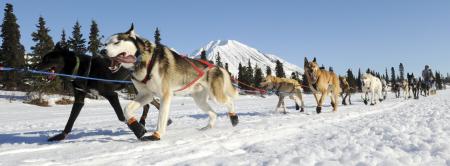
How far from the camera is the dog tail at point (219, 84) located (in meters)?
6.51

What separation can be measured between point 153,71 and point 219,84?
156 centimetres

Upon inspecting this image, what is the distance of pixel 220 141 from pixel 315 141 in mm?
1249

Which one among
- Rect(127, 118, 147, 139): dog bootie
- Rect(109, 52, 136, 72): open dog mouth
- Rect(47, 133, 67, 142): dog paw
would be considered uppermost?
Rect(109, 52, 136, 72): open dog mouth

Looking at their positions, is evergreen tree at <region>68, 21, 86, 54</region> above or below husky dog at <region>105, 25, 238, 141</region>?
above

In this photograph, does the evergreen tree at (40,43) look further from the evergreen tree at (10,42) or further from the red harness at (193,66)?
the red harness at (193,66)

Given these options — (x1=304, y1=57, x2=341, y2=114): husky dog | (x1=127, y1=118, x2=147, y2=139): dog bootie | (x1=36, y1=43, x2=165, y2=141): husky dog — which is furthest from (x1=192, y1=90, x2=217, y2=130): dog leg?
(x1=304, y1=57, x2=341, y2=114): husky dog

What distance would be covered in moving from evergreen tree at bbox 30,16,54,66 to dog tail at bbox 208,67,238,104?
3502cm

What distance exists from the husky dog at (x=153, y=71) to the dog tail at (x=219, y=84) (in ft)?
0.29

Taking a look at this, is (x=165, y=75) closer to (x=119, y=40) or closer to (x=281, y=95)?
(x=119, y=40)

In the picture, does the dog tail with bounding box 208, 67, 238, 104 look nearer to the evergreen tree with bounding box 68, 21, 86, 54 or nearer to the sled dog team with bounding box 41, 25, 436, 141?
the sled dog team with bounding box 41, 25, 436, 141

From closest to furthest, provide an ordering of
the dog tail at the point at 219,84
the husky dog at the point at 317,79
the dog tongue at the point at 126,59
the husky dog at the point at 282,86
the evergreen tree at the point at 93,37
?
the dog tongue at the point at 126,59, the dog tail at the point at 219,84, the husky dog at the point at 317,79, the husky dog at the point at 282,86, the evergreen tree at the point at 93,37

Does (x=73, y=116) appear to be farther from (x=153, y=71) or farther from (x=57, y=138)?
(x=153, y=71)

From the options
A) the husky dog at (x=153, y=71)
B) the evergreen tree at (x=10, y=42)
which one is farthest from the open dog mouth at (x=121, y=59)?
the evergreen tree at (x=10, y=42)

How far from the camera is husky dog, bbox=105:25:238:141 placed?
510 cm
